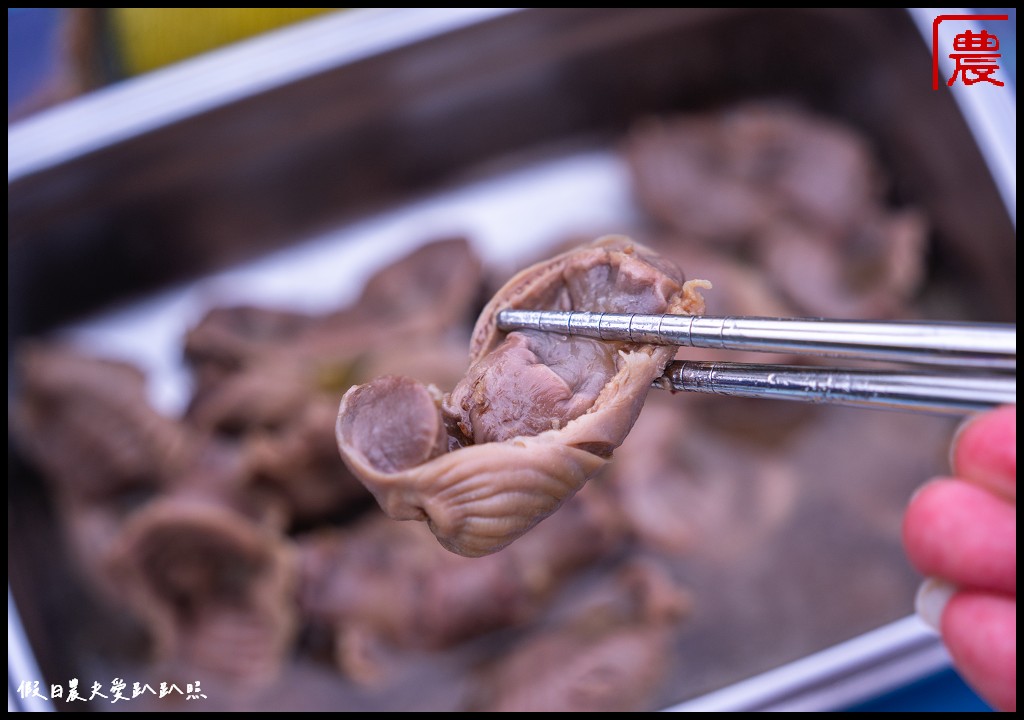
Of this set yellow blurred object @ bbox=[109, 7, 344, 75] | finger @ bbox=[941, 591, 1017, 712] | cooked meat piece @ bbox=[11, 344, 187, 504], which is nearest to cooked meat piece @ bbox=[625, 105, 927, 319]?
finger @ bbox=[941, 591, 1017, 712]

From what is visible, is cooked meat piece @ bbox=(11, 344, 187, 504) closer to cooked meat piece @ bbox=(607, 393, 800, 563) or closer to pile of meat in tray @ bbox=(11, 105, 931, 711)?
pile of meat in tray @ bbox=(11, 105, 931, 711)

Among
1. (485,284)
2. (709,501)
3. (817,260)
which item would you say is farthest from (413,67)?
(709,501)

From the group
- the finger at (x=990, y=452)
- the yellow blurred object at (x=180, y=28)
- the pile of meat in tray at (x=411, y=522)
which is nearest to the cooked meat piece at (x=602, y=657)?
the pile of meat in tray at (x=411, y=522)

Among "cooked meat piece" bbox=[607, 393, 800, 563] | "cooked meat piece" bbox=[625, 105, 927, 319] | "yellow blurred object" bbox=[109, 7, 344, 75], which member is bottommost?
"cooked meat piece" bbox=[607, 393, 800, 563]

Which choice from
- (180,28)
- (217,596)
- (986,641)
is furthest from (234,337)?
(986,641)

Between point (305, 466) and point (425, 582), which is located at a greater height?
point (305, 466)

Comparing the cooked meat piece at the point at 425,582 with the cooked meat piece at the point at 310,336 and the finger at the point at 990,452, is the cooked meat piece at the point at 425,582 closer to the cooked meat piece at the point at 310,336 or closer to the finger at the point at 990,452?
the cooked meat piece at the point at 310,336

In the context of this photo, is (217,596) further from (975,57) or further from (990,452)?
(975,57)
